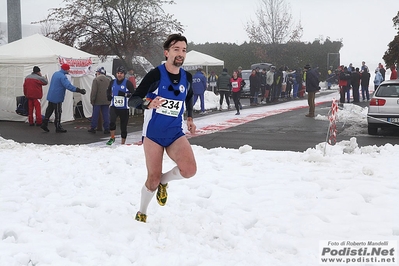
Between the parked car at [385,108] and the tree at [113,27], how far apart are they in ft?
48.8

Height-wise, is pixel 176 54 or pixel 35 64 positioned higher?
pixel 35 64

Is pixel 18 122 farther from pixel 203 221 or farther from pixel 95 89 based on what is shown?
pixel 203 221

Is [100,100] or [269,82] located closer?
[100,100]

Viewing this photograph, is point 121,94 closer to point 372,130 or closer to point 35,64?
point 372,130

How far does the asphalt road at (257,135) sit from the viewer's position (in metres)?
12.3

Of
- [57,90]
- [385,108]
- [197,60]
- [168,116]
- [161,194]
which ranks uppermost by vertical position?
[197,60]

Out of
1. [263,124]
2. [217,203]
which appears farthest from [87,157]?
[263,124]

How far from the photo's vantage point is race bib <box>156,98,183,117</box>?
513 centimetres

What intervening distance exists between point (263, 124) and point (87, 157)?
826 cm

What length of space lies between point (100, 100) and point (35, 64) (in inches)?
166

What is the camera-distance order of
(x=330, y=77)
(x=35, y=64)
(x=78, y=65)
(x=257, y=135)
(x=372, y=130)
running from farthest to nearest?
(x=330, y=77), (x=78, y=65), (x=35, y=64), (x=372, y=130), (x=257, y=135)

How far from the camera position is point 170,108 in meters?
5.16

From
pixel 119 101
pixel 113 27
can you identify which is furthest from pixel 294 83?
pixel 119 101

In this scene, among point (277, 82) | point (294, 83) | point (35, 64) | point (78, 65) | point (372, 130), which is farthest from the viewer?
point (294, 83)
